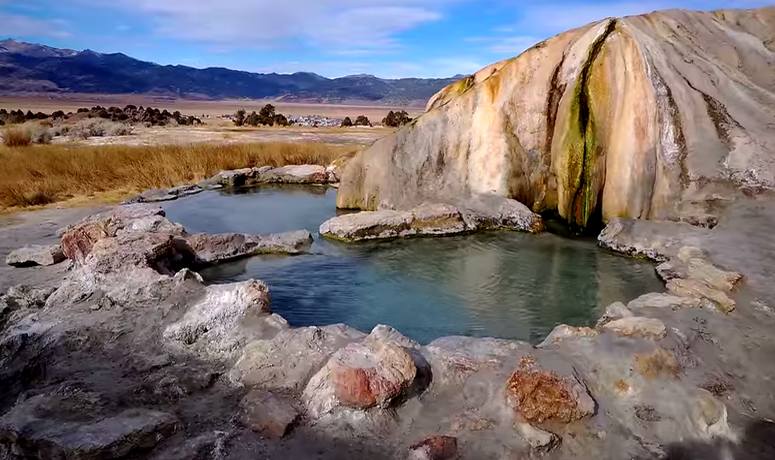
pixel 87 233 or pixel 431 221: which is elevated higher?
pixel 87 233

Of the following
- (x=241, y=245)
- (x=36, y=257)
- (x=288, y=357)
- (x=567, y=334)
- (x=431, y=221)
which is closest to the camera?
(x=288, y=357)

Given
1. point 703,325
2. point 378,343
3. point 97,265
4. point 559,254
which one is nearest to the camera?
point 378,343

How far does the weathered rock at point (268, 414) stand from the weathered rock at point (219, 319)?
941mm

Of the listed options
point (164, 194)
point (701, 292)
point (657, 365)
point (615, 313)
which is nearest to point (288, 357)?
point (657, 365)

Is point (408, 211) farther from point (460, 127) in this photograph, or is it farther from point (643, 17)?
point (643, 17)

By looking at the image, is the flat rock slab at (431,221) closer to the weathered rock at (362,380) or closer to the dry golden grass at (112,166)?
the weathered rock at (362,380)

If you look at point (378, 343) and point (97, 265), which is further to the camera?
point (97, 265)

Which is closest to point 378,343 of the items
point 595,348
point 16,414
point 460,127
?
point 595,348

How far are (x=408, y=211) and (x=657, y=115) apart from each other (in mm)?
4261

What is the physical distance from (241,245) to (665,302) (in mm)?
5585

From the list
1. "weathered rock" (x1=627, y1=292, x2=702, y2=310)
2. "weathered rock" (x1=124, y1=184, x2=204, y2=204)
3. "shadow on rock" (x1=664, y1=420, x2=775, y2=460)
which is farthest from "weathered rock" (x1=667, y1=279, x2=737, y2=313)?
"weathered rock" (x1=124, y1=184, x2=204, y2=204)

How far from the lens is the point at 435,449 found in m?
3.74

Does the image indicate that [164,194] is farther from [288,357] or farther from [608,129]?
[288,357]

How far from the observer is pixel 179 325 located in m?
5.41
